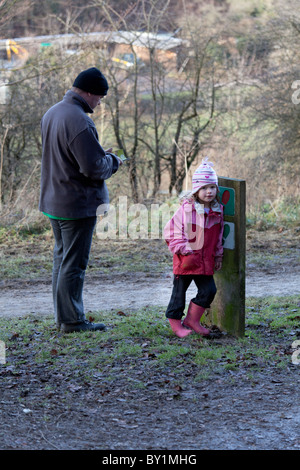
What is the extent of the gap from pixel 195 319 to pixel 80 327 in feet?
3.34

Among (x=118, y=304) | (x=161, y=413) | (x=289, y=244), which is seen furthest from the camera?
(x=289, y=244)

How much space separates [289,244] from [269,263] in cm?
115

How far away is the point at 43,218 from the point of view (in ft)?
35.0

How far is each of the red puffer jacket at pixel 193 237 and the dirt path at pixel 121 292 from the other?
187 centimetres

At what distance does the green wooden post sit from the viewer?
517cm

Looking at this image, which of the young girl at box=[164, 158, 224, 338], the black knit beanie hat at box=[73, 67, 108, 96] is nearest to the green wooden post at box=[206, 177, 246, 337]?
the young girl at box=[164, 158, 224, 338]

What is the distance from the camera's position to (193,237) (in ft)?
16.8

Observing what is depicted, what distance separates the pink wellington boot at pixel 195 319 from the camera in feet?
17.4

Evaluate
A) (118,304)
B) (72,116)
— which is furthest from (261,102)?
(72,116)

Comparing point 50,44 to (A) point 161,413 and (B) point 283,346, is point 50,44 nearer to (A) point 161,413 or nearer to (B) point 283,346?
(B) point 283,346

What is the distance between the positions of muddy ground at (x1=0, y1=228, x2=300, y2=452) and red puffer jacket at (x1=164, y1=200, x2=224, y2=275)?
0.70 m

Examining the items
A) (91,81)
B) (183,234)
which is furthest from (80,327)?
(91,81)

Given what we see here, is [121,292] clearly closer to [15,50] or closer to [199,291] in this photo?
[199,291]

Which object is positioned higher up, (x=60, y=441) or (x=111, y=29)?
(x=111, y=29)
